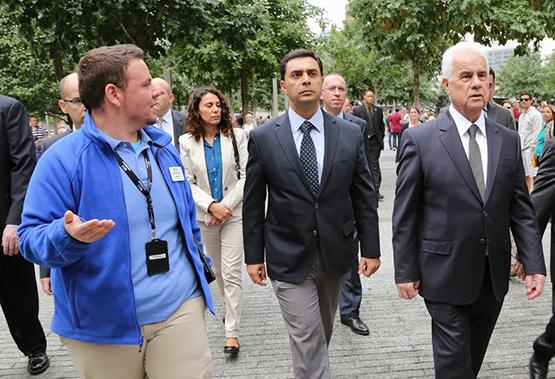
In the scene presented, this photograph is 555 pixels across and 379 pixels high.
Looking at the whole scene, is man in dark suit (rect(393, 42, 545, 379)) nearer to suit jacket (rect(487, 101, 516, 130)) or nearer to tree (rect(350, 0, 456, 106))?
suit jacket (rect(487, 101, 516, 130))

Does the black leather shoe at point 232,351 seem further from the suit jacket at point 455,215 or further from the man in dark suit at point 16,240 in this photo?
the suit jacket at point 455,215

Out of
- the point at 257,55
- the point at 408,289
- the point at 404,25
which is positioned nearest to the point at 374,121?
the point at 404,25

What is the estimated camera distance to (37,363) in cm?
425

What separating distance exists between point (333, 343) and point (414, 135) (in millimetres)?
2231

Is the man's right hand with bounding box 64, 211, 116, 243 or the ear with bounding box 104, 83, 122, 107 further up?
the ear with bounding box 104, 83, 122, 107

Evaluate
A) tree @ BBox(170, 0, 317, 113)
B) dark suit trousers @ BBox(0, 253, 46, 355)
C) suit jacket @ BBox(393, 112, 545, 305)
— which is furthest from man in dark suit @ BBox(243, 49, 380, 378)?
tree @ BBox(170, 0, 317, 113)

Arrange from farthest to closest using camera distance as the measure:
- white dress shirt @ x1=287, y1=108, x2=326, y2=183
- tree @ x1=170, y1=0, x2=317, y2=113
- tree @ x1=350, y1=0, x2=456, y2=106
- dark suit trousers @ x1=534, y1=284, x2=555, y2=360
→ 1. tree @ x1=170, y1=0, x2=317, y2=113
2. tree @ x1=350, y1=0, x2=456, y2=106
3. dark suit trousers @ x1=534, y1=284, x2=555, y2=360
4. white dress shirt @ x1=287, y1=108, x2=326, y2=183

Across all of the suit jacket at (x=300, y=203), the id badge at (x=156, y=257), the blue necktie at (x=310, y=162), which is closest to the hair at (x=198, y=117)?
the suit jacket at (x=300, y=203)

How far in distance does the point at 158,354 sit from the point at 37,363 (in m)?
2.26

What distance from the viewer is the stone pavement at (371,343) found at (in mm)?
4121

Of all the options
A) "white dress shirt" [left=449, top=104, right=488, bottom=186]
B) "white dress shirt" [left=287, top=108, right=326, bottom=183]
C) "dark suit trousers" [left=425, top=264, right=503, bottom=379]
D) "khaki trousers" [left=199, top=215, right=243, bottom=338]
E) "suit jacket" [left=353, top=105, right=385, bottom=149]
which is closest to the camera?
"dark suit trousers" [left=425, top=264, right=503, bottom=379]

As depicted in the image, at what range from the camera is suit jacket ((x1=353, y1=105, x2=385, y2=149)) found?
11078 millimetres

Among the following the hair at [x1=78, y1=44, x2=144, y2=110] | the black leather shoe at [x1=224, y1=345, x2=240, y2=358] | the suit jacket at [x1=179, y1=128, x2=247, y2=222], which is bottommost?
the black leather shoe at [x1=224, y1=345, x2=240, y2=358]

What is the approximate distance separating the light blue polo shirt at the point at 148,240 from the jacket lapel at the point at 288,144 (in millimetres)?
930
